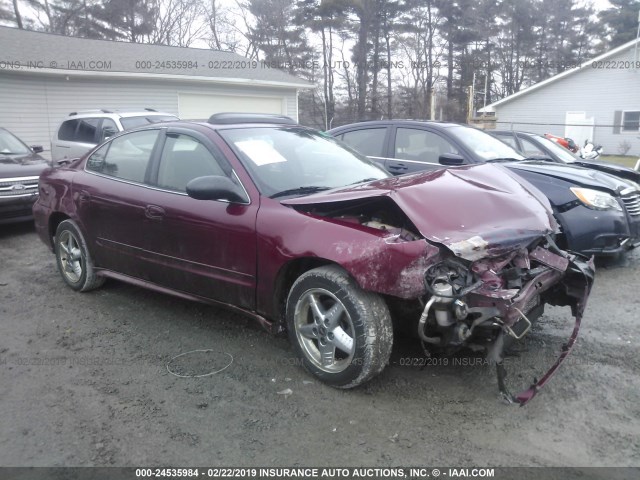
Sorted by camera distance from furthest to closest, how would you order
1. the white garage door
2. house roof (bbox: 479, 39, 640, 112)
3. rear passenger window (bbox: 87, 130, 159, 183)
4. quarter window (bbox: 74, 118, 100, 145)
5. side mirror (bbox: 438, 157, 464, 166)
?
house roof (bbox: 479, 39, 640, 112) → the white garage door → quarter window (bbox: 74, 118, 100, 145) → side mirror (bbox: 438, 157, 464, 166) → rear passenger window (bbox: 87, 130, 159, 183)

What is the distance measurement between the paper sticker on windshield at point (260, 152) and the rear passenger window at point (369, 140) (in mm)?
3305

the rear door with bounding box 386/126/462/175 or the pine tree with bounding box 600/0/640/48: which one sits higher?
the pine tree with bounding box 600/0/640/48

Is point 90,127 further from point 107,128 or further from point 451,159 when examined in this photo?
point 451,159

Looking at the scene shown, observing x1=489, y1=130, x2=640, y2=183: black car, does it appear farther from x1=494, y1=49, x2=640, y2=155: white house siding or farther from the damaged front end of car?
x1=494, y1=49, x2=640, y2=155: white house siding

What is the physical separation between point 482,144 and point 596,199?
5.95ft

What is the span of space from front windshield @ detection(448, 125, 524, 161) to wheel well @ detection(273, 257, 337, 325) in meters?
3.88

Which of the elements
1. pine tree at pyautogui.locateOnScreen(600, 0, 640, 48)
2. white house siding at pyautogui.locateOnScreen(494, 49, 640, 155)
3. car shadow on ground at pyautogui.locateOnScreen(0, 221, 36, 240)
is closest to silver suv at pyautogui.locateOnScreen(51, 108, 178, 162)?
car shadow on ground at pyautogui.locateOnScreen(0, 221, 36, 240)

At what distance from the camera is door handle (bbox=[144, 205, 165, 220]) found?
417 centimetres

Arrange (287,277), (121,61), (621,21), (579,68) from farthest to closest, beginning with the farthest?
1. (621,21)
2. (579,68)
3. (121,61)
4. (287,277)

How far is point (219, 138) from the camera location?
13.2ft

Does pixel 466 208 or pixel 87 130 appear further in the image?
pixel 87 130

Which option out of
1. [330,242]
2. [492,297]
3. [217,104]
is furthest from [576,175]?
[217,104]

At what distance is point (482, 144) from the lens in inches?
276

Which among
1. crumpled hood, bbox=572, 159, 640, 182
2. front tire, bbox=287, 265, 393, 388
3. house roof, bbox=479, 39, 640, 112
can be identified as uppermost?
house roof, bbox=479, 39, 640, 112
